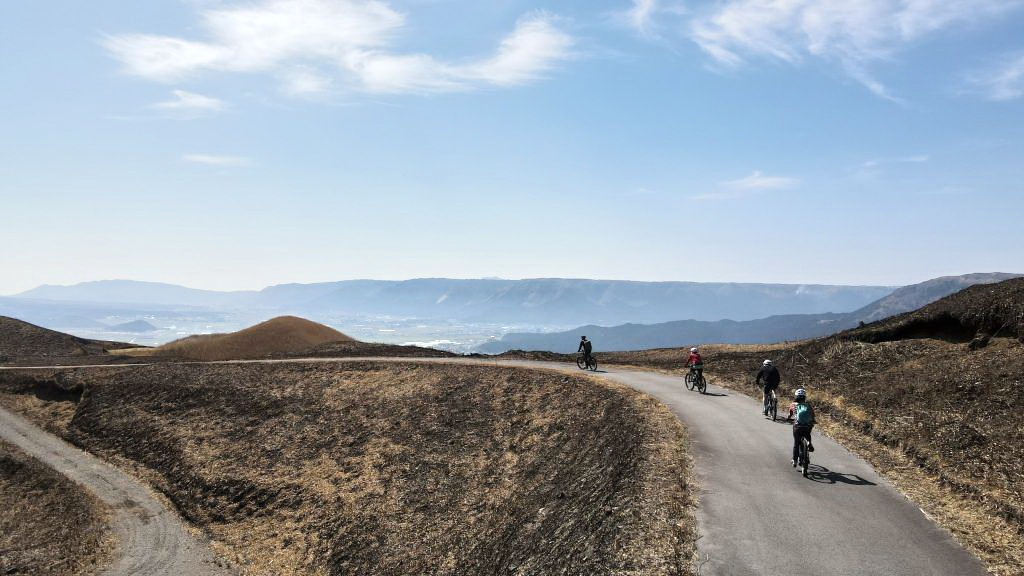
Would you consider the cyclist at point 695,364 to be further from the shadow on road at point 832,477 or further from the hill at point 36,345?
the hill at point 36,345

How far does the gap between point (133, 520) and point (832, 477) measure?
3056 centimetres

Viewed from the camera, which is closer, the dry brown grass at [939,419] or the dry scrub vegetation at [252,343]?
the dry brown grass at [939,419]

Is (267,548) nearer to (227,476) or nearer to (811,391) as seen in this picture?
(227,476)

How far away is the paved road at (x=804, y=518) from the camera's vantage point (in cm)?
1152

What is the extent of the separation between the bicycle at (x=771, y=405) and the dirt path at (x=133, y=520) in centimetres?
2275

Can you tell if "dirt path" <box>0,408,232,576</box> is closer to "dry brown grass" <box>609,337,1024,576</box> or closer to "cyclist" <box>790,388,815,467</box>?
"cyclist" <box>790,388,815,467</box>

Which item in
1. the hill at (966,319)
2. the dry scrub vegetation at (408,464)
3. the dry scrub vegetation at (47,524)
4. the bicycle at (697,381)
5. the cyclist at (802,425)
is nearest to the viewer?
the dry scrub vegetation at (408,464)

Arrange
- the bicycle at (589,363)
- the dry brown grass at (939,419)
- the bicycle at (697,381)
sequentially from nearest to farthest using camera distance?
the dry brown grass at (939,419) < the bicycle at (697,381) < the bicycle at (589,363)

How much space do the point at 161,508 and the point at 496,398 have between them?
18.1m

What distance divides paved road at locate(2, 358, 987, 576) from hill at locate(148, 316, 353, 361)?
56.9 meters

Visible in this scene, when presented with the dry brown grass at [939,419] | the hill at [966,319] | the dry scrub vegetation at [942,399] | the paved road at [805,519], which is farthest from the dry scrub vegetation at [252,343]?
the paved road at [805,519]

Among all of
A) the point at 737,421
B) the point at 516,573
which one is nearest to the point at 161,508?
the point at 516,573

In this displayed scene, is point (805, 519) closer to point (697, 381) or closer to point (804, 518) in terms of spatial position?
point (804, 518)

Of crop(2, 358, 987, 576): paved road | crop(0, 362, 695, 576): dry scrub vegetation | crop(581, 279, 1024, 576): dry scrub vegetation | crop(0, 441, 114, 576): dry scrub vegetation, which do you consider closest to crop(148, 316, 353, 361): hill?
crop(0, 362, 695, 576): dry scrub vegetation
